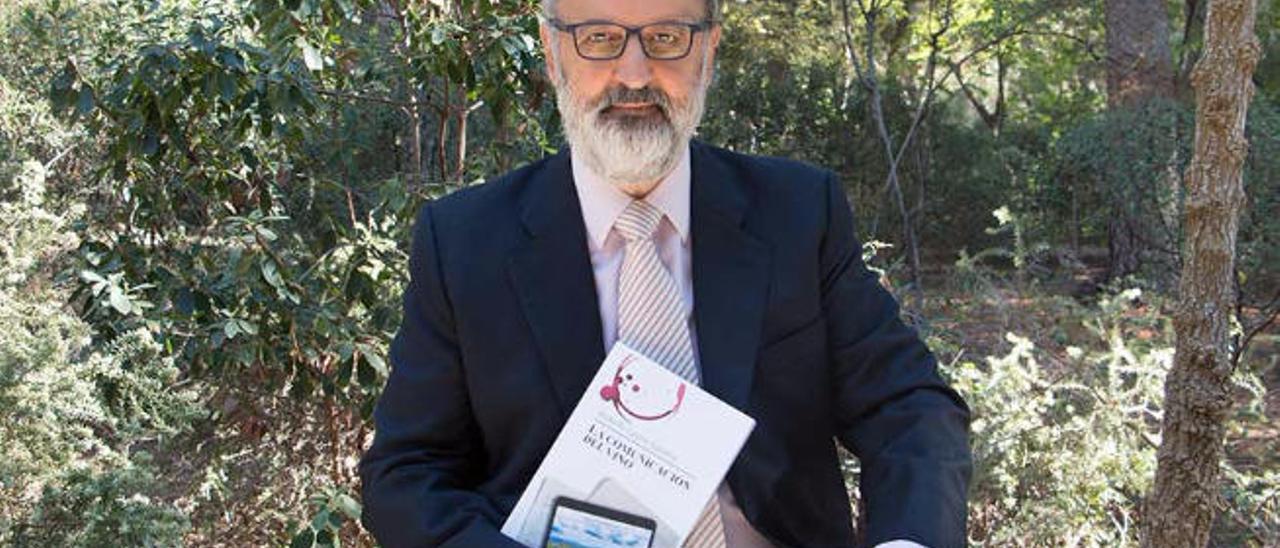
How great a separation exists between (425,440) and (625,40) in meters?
0.69

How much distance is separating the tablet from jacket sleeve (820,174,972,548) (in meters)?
0.34

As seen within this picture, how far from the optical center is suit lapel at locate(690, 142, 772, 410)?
2.21 metres

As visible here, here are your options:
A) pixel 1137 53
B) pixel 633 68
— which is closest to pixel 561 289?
pixel 633 68

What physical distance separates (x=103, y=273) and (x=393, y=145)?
3.69 meters

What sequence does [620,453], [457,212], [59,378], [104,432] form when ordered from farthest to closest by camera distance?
[104,432] → [59,378] → [457,212] → [620,453]

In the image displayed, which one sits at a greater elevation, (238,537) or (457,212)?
(457,212)

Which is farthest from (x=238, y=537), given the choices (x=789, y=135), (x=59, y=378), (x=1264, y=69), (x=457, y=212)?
(x=1264, y=69)

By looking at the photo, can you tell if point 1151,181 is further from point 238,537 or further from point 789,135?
point 238,537

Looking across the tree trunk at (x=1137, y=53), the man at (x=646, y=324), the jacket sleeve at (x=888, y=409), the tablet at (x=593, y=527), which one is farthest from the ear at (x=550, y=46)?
the tree trunk at (x=1137, y=53)

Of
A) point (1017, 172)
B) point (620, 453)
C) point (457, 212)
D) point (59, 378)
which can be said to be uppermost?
point (457, 212)

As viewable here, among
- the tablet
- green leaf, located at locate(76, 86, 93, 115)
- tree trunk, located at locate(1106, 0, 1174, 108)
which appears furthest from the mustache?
tree trunk, located at locate(1106, 0, 1174, 108)

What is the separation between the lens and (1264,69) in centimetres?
1140

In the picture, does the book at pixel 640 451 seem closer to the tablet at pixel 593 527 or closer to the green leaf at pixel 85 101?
the tablet at pixel 593 527

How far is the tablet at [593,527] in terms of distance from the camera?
2102mm
